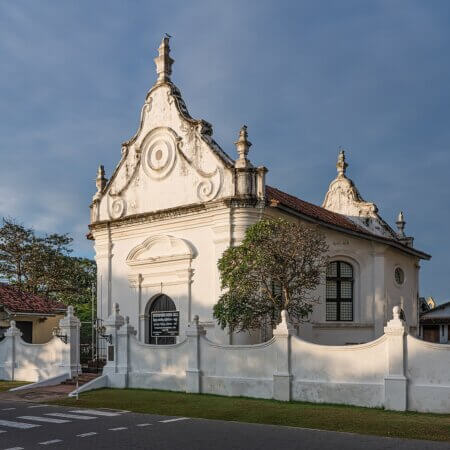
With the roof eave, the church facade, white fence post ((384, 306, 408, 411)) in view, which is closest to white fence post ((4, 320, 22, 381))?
the church facade

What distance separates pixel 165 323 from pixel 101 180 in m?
7.71

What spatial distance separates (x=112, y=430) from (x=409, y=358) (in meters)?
7.48

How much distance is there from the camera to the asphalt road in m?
12.1

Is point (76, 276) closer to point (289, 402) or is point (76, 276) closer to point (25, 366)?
point (25, 366)

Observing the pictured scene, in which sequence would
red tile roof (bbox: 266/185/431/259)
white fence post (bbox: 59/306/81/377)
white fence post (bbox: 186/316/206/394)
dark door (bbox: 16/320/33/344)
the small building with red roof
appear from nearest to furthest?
1. white fence post (bbox: 186/316/206/394)
2. white fence post (bbox: 59/306/81/377)
3. red tile roof (bbox: 266/185/431/259)
4. the small building with red roof
5. dark door (bbox: 16/320/33/344)

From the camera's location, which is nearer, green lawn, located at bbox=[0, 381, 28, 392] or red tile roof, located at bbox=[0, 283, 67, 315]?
green lawn, located at bbox=[0, 381, 28, 392]

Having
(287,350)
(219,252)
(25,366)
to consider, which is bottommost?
(25,366)

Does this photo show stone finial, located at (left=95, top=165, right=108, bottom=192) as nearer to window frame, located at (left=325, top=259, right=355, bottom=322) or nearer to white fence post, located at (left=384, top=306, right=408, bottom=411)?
window frame, located at (left=325, top=259, right=355, bottom=322)

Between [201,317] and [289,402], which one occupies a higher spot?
[201,317]

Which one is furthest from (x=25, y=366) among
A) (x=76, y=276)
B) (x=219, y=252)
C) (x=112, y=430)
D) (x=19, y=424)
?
(x=76, y=276)

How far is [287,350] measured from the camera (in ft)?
61.0

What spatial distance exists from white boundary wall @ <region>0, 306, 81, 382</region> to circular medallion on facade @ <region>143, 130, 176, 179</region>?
256 inches

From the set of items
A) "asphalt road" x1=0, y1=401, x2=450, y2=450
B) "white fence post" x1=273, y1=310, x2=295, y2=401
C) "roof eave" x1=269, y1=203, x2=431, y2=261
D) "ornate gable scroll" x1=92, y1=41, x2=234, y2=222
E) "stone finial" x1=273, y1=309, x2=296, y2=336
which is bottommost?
"asphalt road" x1=0, y1=401, x2=450, y2=450

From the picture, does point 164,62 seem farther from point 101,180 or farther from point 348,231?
point 348,231
